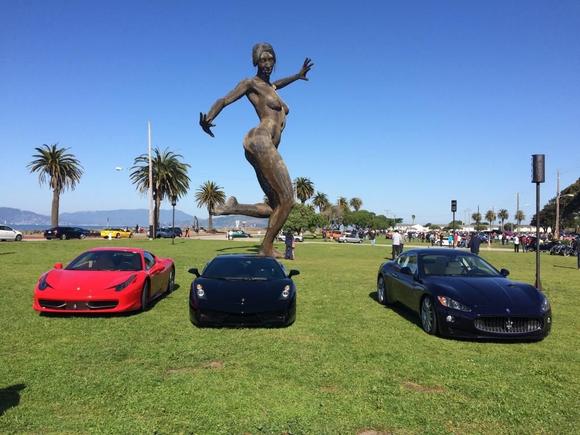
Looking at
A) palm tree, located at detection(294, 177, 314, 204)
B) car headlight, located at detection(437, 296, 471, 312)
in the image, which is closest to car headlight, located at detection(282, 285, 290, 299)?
car headlight, located at detection(437, 296, 471, 312)

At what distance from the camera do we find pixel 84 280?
848cm

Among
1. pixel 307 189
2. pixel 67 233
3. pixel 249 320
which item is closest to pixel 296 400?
pixel 249 320

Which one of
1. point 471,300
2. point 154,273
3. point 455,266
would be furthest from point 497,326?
point 154,273

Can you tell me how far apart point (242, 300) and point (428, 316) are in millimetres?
3018

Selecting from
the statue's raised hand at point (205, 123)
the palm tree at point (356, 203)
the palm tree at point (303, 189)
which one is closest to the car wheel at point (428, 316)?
the statue's raised hand at point (205, 123)

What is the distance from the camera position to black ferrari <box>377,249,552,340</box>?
22.5 feet

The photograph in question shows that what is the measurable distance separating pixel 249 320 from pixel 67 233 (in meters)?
49.8

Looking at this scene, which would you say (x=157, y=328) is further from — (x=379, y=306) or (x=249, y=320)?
(x=379, y=306)

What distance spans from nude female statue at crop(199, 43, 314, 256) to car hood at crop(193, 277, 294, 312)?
1280 cm

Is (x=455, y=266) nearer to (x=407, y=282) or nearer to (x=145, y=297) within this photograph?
(x=407, y=282)

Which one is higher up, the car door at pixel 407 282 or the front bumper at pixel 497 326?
the car door at pixel 407 282

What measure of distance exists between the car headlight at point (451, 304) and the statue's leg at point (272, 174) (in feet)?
45.5

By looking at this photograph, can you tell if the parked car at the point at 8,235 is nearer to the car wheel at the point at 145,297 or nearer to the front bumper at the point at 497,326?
the car wheel at the point at 145,297

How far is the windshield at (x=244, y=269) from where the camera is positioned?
8.42 metres
